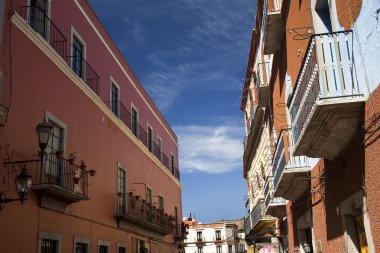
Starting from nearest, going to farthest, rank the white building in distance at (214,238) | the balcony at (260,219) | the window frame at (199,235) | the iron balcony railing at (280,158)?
the iron balcony railing at (280,158), the balcony at (260,219), the white building in distance at (214,238), the window frame at (199,235)

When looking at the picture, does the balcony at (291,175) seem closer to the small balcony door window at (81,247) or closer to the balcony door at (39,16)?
the small balcony door window at (81,247)

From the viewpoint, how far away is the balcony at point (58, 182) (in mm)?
10602

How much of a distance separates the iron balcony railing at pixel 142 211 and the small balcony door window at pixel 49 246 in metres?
4.66

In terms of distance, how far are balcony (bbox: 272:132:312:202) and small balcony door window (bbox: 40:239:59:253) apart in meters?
5.20

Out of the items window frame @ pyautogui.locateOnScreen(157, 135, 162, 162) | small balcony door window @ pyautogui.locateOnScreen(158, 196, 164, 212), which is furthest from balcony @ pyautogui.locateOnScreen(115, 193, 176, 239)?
window frame @ pyautogui.locateOnScreen(157, 135, 162, 162)

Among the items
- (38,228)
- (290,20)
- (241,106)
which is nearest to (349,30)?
(290,20)

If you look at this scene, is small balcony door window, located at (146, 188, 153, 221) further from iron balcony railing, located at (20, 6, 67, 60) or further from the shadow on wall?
the shadow on wall

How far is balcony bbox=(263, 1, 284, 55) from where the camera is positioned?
10109 mm

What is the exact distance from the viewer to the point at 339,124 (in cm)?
580

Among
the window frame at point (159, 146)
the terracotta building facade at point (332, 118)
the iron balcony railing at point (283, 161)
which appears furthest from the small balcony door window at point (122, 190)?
the terracotta building facade at point (332, 118)

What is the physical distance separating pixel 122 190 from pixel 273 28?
9.56 m

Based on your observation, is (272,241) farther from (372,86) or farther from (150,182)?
(372,86)

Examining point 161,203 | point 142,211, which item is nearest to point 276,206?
point 142,211

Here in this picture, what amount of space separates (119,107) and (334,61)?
1314 cm
